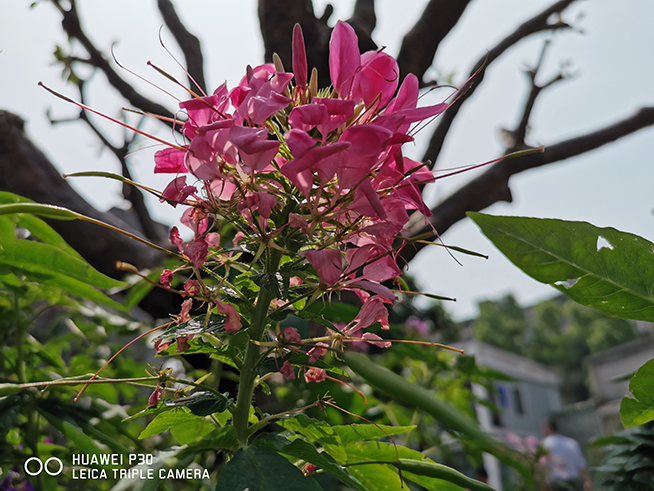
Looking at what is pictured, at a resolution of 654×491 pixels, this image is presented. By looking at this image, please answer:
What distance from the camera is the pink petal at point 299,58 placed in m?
0.49

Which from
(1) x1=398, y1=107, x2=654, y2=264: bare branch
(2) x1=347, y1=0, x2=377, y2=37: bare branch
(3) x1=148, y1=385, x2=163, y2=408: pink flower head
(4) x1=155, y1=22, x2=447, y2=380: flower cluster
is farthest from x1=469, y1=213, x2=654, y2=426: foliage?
A: (2) x1=347, y1=0, x2=377, y2=37: bare branch

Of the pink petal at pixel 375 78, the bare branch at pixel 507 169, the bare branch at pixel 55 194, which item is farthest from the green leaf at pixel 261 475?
the bare branch at pixel 507 169

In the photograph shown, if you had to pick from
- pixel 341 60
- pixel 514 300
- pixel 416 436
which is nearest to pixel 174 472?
pixel 341 60

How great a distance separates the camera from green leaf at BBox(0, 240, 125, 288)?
0.53 meters

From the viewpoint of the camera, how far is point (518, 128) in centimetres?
201

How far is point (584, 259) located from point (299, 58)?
342 millimetres

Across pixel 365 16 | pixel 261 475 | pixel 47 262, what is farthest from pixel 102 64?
pixel 261 475

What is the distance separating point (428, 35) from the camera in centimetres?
170

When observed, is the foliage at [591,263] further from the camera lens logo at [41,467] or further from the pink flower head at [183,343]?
the camera lens logo at [41,467]

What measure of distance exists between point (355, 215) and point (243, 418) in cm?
22

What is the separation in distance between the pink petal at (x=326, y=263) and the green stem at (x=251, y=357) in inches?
2.3

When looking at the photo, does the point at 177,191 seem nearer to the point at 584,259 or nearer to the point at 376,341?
the point at 376,341

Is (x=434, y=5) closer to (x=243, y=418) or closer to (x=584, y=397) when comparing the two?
(x=243, y=418)

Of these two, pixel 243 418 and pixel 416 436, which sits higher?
pixel 416 436
